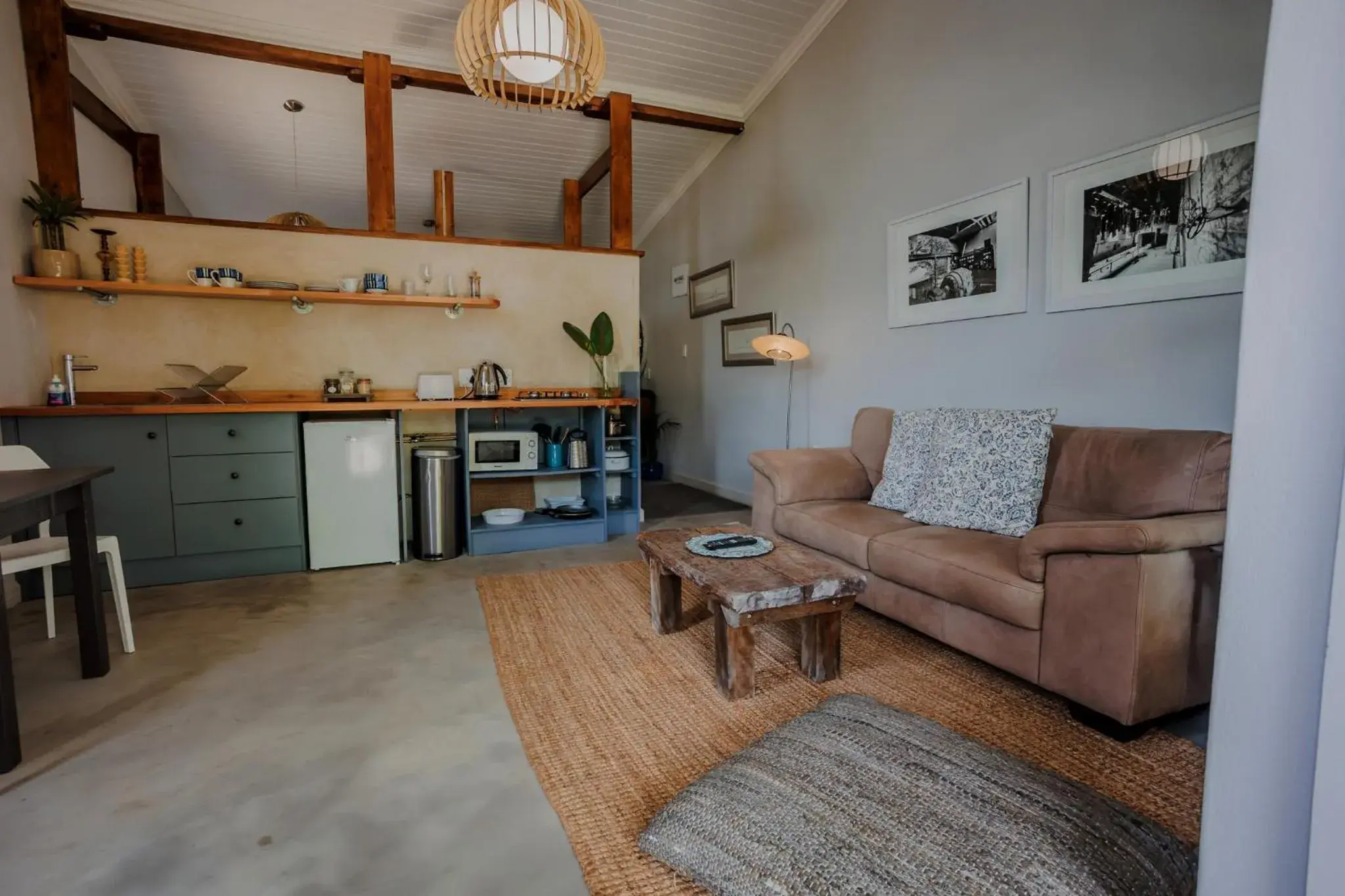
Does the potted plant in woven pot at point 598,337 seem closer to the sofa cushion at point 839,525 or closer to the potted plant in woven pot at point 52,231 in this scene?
the sofa cushion at point 839,525

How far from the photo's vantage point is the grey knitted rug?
110cm

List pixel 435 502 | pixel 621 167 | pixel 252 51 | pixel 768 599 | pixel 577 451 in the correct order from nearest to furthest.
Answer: pixel 768 599 → pixel 435 502 → pixel 252 51 → pixel 577 451 → pixel 621 167

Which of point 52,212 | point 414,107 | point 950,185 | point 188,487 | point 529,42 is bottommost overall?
point 188,487

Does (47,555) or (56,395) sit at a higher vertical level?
(56,395)

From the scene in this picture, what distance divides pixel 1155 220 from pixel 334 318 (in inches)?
167

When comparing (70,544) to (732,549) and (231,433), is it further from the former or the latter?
(732,549)

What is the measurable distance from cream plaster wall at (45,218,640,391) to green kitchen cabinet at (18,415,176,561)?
57cm

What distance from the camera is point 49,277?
3.19m

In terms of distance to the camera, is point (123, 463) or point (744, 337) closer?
point (123, 463)

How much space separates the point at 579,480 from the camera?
15.0 feet

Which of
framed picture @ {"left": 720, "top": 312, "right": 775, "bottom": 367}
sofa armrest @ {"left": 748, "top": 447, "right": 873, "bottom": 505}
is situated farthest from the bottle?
framed picture @ {"left": 720, "top": 312, "right": 775, "bottom": 367}

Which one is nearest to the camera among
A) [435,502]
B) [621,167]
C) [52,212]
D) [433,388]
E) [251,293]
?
[52,212]

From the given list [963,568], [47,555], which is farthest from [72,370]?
[963,568]

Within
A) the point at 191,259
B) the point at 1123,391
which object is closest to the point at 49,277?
the point at 191,259
